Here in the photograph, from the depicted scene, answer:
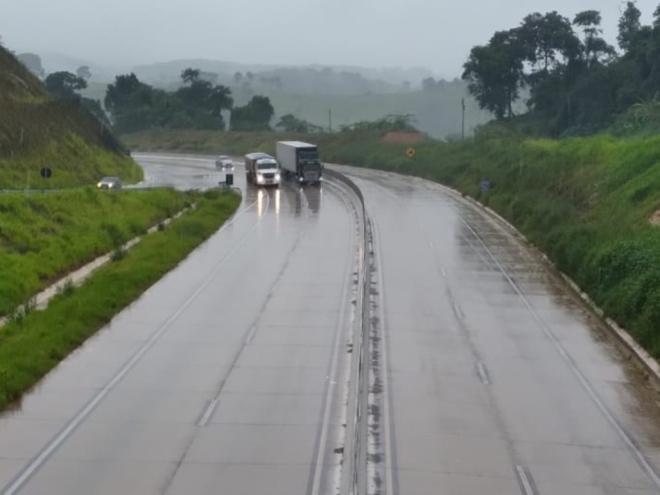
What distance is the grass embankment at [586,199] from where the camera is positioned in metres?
30.3

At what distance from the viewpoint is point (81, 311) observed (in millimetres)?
29000

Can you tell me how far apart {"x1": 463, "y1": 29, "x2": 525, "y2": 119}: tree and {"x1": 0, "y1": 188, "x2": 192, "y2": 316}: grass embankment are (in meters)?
70.7

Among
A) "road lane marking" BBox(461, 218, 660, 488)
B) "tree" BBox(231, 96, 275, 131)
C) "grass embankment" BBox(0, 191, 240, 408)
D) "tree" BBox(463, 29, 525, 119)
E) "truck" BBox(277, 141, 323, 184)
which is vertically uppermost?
"tree" BBox(463, 29, 525, 119)

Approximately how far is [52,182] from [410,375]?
47616mm

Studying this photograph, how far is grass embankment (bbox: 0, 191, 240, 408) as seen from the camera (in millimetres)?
22953

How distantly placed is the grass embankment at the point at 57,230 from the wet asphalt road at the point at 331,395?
13.7ft

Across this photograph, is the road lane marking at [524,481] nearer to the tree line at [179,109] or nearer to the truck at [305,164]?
the truck at [305,164]

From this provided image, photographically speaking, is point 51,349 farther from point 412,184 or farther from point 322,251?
point 412,184

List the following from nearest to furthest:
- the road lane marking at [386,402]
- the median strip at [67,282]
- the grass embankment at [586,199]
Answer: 1. the road lane marking at [386,402]
2. the median strip at [67,282]
3. the grass embankment at [586,199]

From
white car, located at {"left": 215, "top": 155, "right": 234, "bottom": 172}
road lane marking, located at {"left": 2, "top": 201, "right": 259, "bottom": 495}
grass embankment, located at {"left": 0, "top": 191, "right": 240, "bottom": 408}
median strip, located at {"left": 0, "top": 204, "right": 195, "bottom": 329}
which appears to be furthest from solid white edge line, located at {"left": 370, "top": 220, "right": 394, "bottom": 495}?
white car, located at {"left": 215, "top": 155, "right": 234, "bottom": 172}

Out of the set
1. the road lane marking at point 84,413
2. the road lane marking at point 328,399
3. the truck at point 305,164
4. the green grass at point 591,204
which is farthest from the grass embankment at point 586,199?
the road lane marking at point 84,413

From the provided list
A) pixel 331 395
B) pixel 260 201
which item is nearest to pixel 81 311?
pixel 331 395

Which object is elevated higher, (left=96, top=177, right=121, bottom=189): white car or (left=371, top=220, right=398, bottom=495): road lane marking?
(left=96, top=177, right=121, bottom=189): white car

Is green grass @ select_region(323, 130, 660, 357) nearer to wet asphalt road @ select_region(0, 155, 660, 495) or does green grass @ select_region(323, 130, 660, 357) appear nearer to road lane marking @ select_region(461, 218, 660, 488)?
wet asphalt road @ select_region(0, 155, 660, 495)
